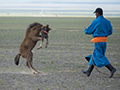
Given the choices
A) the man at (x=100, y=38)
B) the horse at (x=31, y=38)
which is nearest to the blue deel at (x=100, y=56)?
the man at (x=100, y=38)

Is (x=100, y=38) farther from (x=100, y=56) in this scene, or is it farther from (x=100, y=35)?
(x=100, y=56)

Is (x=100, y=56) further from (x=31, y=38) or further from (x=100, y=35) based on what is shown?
(x=31, y=38)

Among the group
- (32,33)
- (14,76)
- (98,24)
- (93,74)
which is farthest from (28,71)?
(98,24)

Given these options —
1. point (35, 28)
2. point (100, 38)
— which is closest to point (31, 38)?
point (35, 28)

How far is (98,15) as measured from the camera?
24.3ft

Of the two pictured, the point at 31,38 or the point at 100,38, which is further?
the point at 31,38

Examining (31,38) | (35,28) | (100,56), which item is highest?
(35,28)

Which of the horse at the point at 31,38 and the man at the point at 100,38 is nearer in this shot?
the man at the point at 100,38

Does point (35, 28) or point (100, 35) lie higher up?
point (35, 28)

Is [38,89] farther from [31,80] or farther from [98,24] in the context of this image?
[98,24]

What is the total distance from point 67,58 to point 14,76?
3536 mm

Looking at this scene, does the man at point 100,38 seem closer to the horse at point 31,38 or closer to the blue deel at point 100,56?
the blue deel at point 100,56

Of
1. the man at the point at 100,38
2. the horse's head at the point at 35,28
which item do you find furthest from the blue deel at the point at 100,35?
the horse's head at the point at 35,28

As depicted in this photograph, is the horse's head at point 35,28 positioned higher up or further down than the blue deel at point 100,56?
higher up
